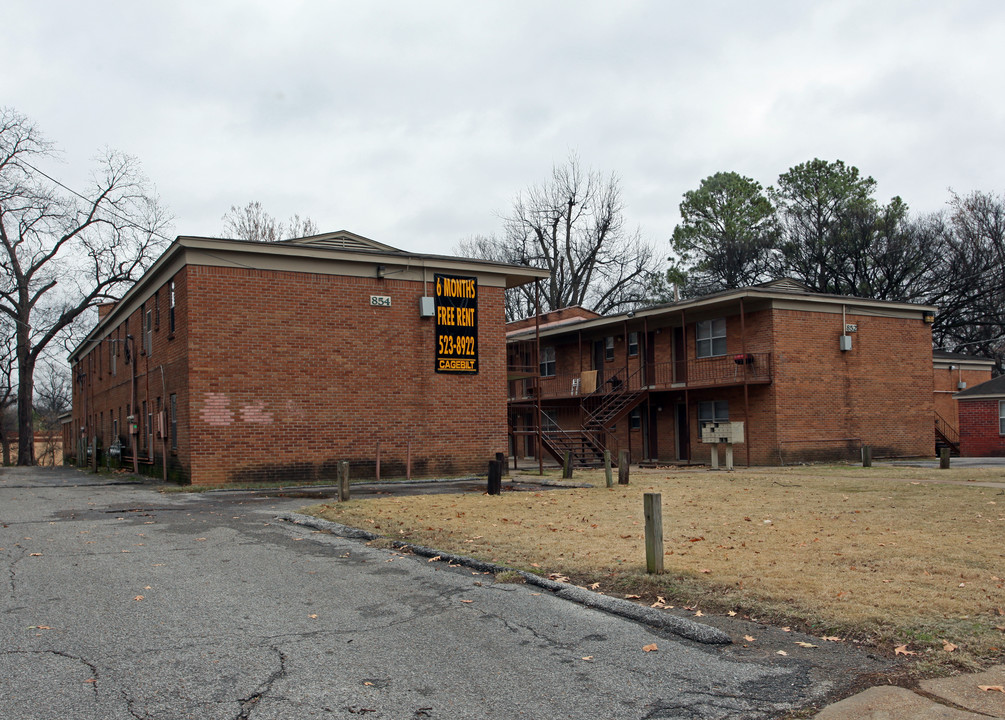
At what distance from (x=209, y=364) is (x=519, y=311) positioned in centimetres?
3998

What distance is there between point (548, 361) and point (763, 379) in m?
14.2

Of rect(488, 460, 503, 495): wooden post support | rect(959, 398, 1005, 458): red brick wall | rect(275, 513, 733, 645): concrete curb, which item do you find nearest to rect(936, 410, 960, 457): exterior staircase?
rect(959, 398, 1005, 458): red brick wall

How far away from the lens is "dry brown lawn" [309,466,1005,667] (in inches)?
263

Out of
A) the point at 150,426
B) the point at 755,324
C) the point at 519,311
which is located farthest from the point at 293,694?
the point at 519,311

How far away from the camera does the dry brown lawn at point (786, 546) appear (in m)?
6.68

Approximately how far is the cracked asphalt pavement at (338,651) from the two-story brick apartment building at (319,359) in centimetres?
1261

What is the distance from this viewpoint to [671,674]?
557 cm

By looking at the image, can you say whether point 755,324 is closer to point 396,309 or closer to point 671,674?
point 396,309

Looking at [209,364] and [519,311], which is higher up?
[519,311]

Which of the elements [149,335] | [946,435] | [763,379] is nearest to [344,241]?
[149,335]

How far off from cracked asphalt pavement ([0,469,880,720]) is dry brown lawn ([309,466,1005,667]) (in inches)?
33.2

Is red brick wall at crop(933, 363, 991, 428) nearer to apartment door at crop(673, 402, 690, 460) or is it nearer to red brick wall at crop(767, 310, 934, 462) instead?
red brick wall at crop(767, 310, 934, 462)

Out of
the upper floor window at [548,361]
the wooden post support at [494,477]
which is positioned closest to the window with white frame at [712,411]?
the upper floor window at [548,361]

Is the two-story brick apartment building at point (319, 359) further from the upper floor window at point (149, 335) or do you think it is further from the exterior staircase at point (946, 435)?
the exterior staircase at point (946, 435)
